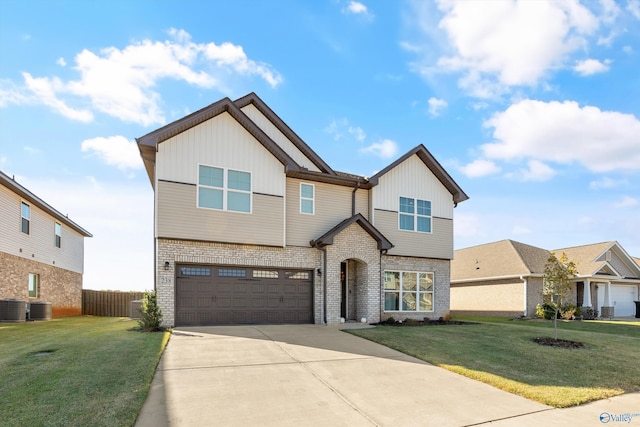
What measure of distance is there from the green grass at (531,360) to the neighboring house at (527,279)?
36.5 feet

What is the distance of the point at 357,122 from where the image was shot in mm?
16609

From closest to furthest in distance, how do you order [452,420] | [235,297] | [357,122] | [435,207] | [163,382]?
[452,420] → [163,382] → [235,297] → [357,122] → [435,207]

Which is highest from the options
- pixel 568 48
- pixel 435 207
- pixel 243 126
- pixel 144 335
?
pixel 568 48

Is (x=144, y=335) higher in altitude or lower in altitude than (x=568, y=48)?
lower

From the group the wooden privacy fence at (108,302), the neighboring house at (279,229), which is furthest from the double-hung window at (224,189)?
the wooden privacy fence at (108,302)

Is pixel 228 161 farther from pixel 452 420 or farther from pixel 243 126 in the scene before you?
pixel 452 420

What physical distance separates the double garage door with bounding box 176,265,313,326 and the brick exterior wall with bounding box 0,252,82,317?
8853 mm

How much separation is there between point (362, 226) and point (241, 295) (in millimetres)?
5715

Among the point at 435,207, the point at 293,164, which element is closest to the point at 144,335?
the point at 293,164

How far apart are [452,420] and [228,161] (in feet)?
37.9

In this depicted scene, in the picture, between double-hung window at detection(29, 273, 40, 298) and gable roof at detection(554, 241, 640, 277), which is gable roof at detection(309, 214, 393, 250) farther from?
gable roof at detection(554, 241, 640, 277)

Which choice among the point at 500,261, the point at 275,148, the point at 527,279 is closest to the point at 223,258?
the point at 275,148

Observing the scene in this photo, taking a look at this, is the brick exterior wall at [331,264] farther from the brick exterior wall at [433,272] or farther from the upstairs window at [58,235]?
the upstairs window at [58,235]

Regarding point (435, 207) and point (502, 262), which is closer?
point (435, 207)
